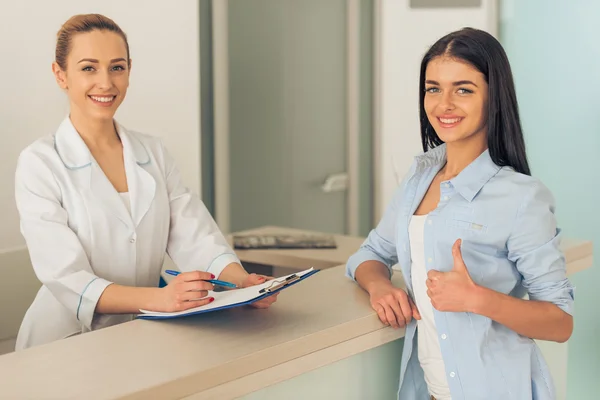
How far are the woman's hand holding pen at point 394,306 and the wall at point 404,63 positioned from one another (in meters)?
1.98

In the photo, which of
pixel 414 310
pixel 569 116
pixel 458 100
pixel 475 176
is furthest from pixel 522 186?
pixel 569 116

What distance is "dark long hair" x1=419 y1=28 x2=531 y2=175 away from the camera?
4.74ft

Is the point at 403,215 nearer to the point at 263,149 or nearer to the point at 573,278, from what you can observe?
the point at 573,278

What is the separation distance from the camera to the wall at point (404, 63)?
3.52 m

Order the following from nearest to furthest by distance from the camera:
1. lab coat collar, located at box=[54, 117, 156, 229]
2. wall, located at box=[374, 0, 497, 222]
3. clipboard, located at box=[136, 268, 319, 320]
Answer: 1. clipboard, located at box=[136, 268, 319, 320]
2. lab coat collar, located at box=[54, 117, 156, 229]
3. wall, located at box=[374, 0, 497, 222]

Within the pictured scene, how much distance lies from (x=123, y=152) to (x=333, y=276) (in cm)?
51

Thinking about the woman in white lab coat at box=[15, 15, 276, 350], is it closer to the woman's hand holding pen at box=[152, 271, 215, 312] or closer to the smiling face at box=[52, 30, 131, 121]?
the smiling face at box=[52, 30, 131, 121]

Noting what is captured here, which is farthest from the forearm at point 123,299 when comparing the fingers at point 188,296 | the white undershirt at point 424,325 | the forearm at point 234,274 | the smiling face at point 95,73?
the white undershirt at point 424,325

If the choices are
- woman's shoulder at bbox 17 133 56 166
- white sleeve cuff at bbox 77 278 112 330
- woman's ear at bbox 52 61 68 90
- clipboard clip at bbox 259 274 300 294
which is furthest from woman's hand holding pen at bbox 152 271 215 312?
woman's ear at bbox 52 61 68 90

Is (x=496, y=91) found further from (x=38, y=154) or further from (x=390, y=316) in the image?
(x=38, y=154)

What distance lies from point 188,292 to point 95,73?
1.82ft

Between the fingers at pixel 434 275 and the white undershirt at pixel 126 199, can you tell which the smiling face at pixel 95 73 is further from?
the fingers at pixel 434 275

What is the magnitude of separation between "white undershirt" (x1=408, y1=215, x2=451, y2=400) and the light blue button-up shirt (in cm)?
5

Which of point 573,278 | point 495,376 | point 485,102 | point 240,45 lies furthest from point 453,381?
point 240,45
